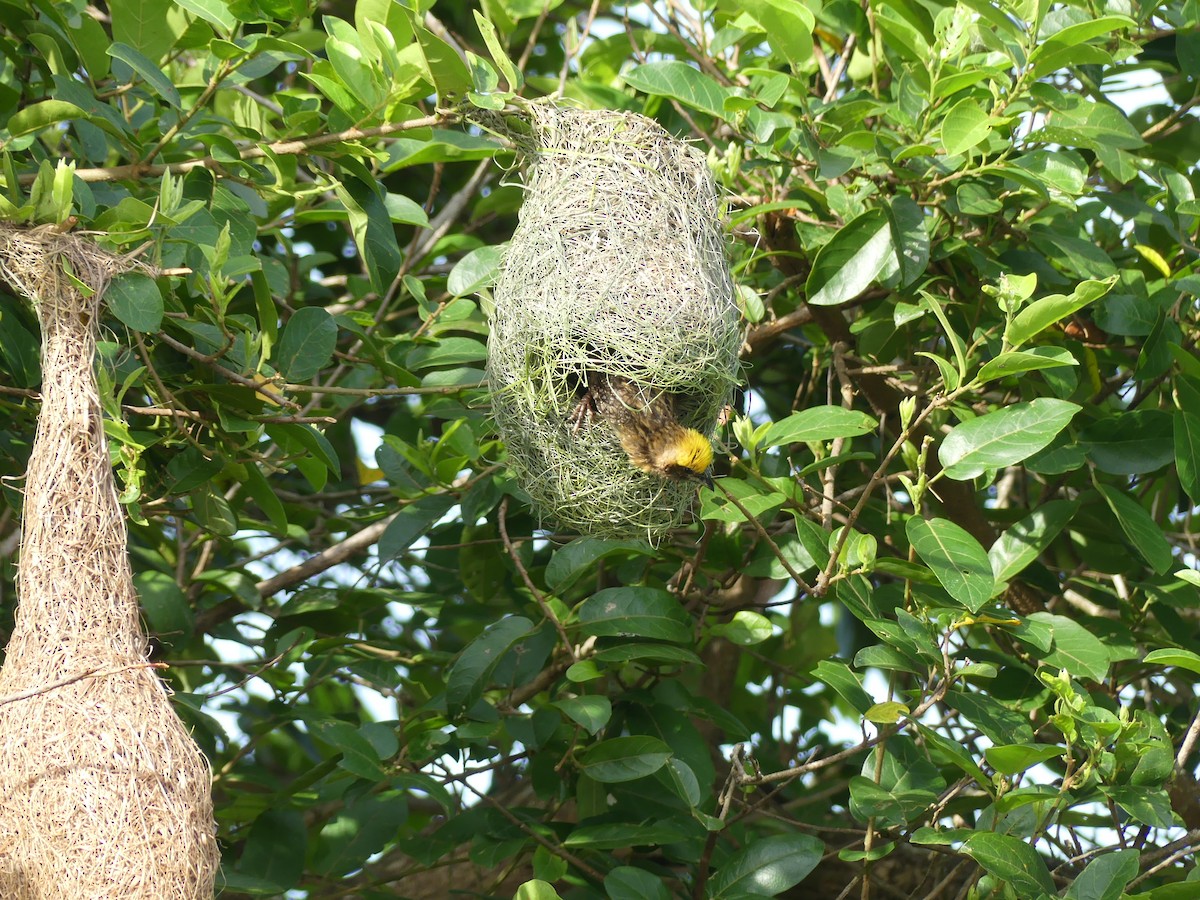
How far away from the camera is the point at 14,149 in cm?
184

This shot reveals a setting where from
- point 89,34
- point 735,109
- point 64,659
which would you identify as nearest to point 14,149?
point 89,34

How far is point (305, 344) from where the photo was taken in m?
2.04

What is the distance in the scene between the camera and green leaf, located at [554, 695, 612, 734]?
208 centimetres

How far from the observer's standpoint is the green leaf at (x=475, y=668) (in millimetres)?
2207

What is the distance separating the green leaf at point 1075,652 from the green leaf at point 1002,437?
1.09 feet

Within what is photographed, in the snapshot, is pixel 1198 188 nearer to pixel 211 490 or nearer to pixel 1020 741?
pixel 1020 741

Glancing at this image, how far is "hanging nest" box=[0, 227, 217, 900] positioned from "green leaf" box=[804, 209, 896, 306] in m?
1.07

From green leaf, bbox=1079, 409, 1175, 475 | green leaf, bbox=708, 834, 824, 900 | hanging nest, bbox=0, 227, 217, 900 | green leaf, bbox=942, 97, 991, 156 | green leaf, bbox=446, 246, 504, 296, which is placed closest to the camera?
hanging nest, bbox=0, 227, 217, 900

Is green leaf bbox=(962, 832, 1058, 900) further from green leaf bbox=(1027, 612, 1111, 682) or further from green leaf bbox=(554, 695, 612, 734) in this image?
green leaf bbox=(554, 695, 612, 734)

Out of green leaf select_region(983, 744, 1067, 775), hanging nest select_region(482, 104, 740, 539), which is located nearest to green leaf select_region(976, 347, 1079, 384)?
hanging nest select_region(482, 104, 740, 539)

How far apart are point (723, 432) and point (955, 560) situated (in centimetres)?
56

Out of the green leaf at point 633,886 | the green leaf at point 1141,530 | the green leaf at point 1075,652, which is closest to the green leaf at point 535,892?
the green leaf at point 633,886

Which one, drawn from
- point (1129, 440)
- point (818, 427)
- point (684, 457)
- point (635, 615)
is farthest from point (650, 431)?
point (1129, 440)

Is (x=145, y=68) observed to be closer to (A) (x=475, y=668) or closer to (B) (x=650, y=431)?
(B) (x=650, y=431)
